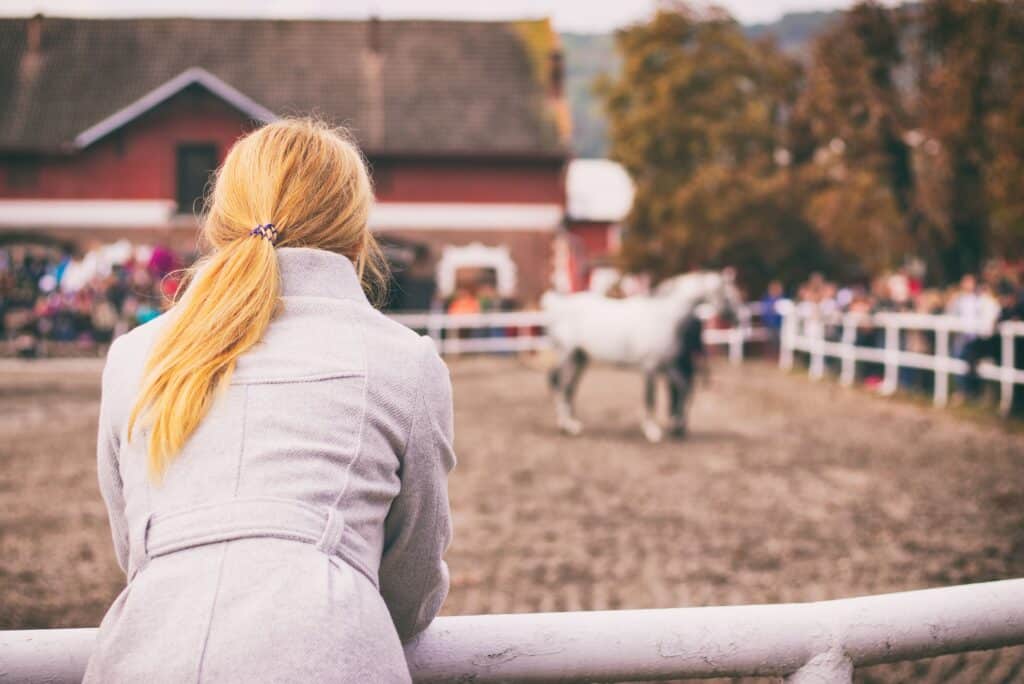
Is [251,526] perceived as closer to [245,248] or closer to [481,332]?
[245,248]

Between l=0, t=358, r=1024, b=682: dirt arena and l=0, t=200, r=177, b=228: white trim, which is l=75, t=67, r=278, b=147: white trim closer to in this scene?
l=0, t=200, r=177, b=228: white trim

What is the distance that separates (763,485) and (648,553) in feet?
9.07

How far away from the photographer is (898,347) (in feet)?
55.5

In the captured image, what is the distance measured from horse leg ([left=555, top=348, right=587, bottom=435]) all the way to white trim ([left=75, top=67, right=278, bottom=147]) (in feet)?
63.6

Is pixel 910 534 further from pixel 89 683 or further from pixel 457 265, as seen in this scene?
pixel 457 265

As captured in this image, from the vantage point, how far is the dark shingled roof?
3241cm

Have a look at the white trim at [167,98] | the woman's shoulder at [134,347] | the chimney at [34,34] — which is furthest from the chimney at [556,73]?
the woman's shoulder at [134,347]

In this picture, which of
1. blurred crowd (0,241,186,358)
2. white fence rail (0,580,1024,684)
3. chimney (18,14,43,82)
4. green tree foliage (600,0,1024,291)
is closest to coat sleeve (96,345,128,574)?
white fence rail (0,580,1024,684)

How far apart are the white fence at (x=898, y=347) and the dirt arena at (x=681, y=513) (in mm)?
694

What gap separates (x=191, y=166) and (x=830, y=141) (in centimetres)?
1786

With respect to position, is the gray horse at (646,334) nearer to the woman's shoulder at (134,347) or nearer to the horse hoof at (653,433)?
the horse hoof at (653,433)

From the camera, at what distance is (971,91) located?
2161 centimetres

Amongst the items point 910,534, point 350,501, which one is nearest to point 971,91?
point 910,534

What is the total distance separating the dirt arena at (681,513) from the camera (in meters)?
5.73
